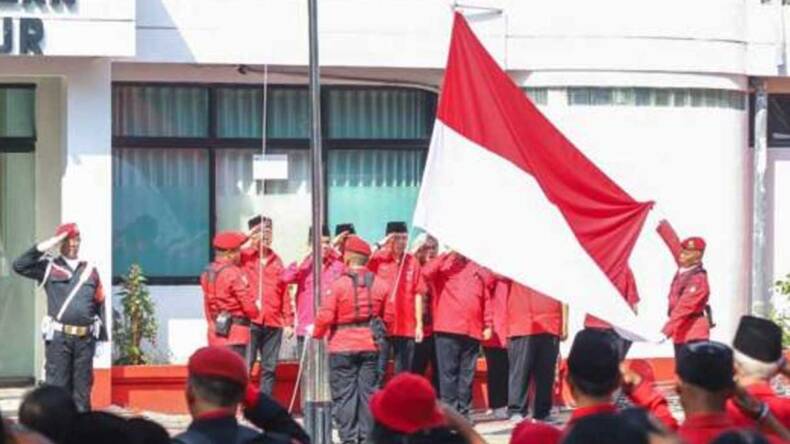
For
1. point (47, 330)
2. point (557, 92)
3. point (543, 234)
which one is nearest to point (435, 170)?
point (543, 234)

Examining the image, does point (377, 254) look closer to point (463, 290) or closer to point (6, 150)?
point (463, 290)

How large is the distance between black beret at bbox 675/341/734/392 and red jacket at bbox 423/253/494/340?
10.8 metres

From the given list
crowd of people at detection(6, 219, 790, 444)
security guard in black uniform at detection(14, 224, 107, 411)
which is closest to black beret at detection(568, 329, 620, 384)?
crowd of people at detection(6, 219, 790, 444)

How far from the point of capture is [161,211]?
19203 millimetres

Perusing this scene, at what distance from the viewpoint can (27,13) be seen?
16.9m

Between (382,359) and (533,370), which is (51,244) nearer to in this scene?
(382,359)

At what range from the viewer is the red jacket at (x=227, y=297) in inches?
678

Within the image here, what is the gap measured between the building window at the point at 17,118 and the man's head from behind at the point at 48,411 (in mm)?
12910

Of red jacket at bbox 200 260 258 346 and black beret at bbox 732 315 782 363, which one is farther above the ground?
black beret at bbox 732 315 782 363

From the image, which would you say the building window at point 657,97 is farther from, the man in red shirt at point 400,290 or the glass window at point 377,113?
the man in red shirt at point 400,290

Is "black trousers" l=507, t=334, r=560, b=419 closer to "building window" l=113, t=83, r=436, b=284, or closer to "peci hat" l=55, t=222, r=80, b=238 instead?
"building window" l=113, t=83, r=436, b=284

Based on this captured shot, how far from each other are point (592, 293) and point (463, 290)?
5.77 metres

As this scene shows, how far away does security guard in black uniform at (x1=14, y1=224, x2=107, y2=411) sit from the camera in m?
16.3

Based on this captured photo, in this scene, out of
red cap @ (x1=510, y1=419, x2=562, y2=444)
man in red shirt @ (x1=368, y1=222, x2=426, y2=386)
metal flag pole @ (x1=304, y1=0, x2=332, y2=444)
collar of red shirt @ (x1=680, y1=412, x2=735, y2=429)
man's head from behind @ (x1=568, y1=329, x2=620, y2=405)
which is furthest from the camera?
man in red shirt @ (x1=368, y1=222, x2=426, y2=386)
